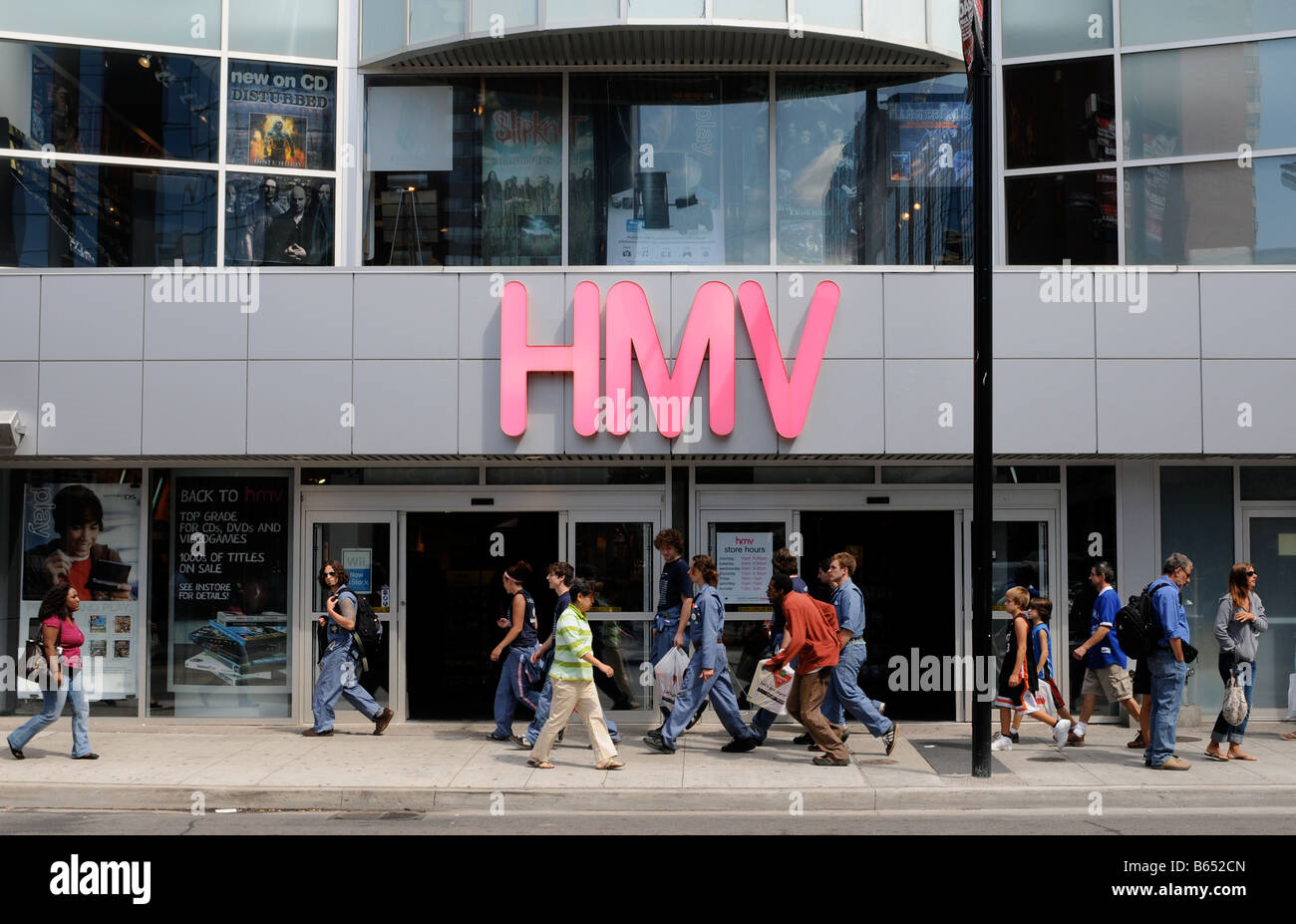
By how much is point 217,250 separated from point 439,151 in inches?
103

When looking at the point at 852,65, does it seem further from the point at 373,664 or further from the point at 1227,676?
the point at 373,664

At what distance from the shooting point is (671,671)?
436 inches

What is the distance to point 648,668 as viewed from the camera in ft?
41.7

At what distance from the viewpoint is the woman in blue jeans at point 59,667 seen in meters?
10.6

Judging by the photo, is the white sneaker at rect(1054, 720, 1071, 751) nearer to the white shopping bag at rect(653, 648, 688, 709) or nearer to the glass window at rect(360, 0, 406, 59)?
the white shopping bag at rect(653, 648, 688, 709)

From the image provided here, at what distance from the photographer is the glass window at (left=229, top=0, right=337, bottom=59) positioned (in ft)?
42.2

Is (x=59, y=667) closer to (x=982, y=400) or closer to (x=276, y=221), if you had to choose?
(x=276, y=221)

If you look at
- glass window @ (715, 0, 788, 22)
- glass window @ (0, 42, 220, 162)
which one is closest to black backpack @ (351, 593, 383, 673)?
glass window @ (0, 42, 220, 162)

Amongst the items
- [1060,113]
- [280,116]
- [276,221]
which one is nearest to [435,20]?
[280,116]

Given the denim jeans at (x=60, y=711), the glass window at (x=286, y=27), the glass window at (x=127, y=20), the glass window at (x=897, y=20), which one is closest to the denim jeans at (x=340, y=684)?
the denim jeans at (x=60, y=711)

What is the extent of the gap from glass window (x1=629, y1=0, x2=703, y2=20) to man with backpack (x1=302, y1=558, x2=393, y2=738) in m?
6.38

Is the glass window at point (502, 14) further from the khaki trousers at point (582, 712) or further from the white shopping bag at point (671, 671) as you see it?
the khaki trousers at point (582, 712)

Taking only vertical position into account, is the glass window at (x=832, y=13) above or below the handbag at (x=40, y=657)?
above

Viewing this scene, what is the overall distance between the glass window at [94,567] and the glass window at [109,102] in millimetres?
3554
